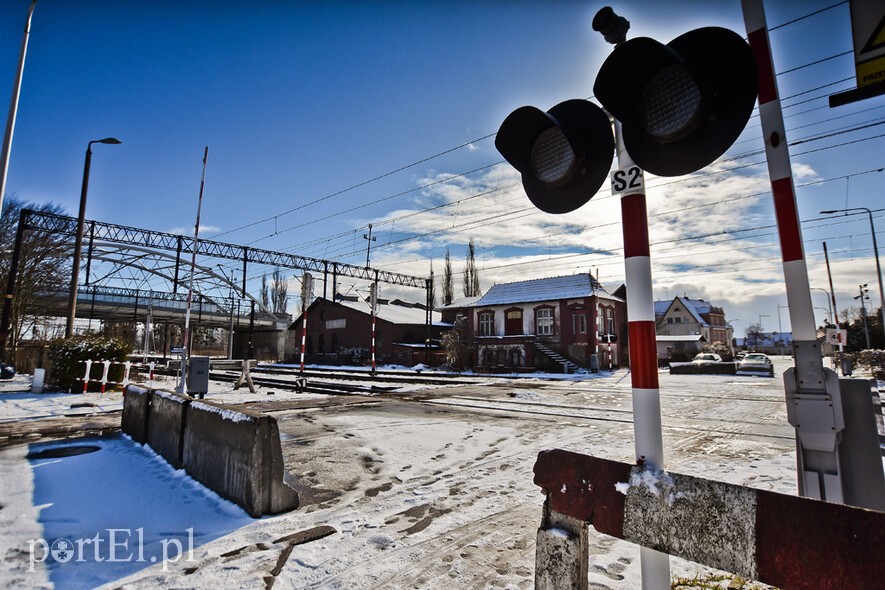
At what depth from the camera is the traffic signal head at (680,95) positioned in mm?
1766

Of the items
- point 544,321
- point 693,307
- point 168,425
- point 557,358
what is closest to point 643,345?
point 168,425

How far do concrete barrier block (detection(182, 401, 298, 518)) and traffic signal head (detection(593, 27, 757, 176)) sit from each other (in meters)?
3.66


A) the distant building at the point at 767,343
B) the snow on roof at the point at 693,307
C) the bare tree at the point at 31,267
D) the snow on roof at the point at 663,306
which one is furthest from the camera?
the distant building at the point at 767,343

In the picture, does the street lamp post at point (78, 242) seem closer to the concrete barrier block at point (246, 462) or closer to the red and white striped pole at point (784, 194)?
the concrete barrier block at point (246, 462)

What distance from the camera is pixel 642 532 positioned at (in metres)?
1.51

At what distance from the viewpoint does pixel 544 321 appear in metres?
33.8

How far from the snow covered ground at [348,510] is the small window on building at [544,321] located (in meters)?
24.9

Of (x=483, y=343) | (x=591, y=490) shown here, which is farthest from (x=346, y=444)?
(x=483, y=343)

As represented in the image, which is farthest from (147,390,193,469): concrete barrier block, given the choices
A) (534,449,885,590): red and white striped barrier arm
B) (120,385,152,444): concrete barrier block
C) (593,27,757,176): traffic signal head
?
(593,27,757,176): traffic signal head

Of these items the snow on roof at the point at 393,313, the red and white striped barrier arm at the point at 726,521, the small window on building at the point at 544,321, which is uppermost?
the snow on roof at the point at 393,313

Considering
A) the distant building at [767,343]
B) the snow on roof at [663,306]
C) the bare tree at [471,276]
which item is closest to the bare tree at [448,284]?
the bare tree at [471,276]

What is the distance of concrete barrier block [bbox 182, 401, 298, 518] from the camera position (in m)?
3.91

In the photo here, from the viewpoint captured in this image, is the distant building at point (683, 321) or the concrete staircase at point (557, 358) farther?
the distant building at point (683, 321)

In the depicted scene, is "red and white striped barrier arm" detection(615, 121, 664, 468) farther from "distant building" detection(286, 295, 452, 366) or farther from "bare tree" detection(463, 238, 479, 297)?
"bare tree" detection(463, 238, 479, 297)
